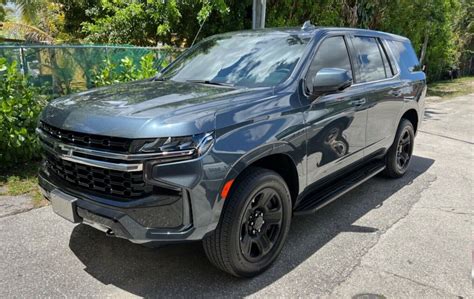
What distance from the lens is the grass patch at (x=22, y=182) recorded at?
4.56 meters

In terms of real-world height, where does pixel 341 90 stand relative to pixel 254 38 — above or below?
below

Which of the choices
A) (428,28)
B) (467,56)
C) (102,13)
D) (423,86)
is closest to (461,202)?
(423,86)

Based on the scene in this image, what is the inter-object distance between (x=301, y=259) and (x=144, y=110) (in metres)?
1.81

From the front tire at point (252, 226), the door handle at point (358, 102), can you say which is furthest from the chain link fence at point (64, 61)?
the front tire at point (252, 226)

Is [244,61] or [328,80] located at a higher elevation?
[244,61]

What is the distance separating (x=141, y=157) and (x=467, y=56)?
3269 cm

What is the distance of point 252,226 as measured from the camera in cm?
306

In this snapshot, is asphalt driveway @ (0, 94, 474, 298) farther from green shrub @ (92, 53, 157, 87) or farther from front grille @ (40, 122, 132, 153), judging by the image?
green shrub @ (92, 53, 157, 87)

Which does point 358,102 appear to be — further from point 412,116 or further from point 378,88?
point 412,116

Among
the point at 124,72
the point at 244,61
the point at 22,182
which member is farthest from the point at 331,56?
the point at 22,182

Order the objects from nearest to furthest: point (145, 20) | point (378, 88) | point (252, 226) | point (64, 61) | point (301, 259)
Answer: point (252, 226), point (301, 259), point (378, 88), point (64, 61), point (145, 20)

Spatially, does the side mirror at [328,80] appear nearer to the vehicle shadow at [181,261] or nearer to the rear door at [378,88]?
the rear door at [378,88]

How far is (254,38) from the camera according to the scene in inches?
155

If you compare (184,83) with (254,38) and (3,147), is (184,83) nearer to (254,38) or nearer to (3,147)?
(254,38)
